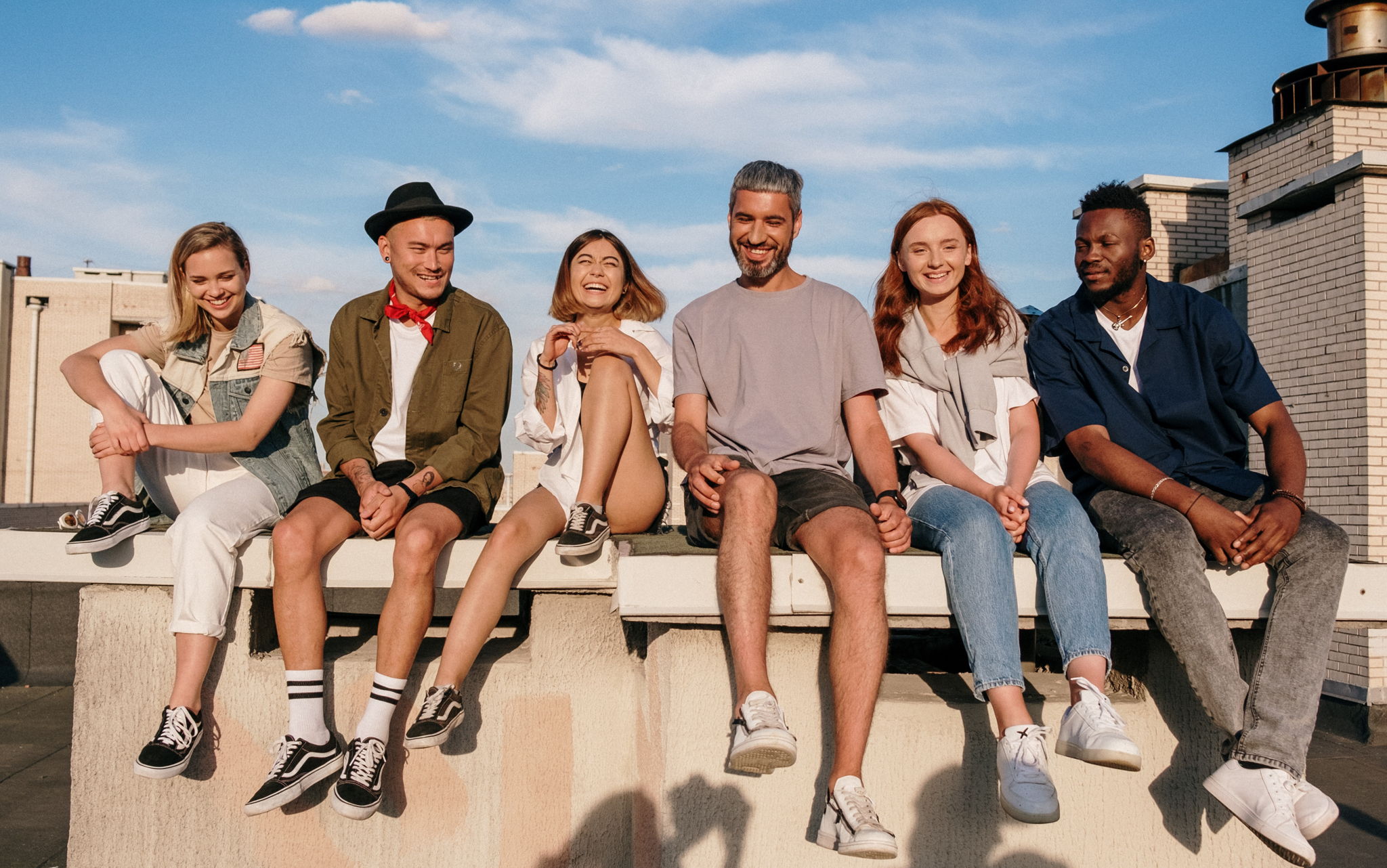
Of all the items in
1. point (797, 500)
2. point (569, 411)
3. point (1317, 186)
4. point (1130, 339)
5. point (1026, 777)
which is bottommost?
point (1026, 777)

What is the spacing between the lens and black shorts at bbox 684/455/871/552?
3.38m

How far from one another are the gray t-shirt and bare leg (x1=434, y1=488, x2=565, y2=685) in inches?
32.8

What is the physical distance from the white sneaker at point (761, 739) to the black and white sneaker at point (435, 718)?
3.18 ft

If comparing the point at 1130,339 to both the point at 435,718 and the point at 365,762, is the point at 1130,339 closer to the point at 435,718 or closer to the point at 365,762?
the point at 435,718

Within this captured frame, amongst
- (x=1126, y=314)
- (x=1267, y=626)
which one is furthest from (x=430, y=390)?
(x=1267, y=626)

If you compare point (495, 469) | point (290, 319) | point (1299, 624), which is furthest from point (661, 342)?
point (1299, 624)

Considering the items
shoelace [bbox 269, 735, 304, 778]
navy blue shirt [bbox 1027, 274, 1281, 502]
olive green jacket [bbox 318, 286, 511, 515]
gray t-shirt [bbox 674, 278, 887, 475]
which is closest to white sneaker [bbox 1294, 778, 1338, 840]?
navy blue shirt [bbox 1027, 274, 1281, 502]

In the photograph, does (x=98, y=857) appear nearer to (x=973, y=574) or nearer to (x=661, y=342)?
(x=661, y=342)

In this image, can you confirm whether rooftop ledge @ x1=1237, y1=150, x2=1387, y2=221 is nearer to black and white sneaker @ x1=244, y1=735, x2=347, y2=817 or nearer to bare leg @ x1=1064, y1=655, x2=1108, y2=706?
bare leg @ x1=1064, y1=655, x2=1108, y2=706

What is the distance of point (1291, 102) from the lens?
12008mm

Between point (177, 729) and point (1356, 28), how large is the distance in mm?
13872

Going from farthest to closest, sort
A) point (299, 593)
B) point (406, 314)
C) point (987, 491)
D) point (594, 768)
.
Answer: point (406, 314), point (594, 768), point (987, 491), point (299, 593)

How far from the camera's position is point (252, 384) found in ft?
A: 13.7

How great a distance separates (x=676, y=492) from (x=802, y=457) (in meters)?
11.4
